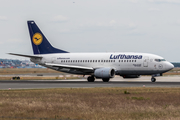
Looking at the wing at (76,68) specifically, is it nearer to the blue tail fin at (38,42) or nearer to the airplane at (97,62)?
the airplane at (97,62)

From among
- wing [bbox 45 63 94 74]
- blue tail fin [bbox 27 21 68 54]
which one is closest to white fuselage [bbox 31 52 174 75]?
wing [bbox 45 63 94 74]

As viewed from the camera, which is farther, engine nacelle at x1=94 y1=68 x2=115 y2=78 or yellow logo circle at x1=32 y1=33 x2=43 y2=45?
yellow logo circle at x1=32 y1=33 x2=43 y2=45

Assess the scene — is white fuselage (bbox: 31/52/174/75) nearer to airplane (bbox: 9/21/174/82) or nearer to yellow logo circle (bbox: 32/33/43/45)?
airplane (bbox: 9/21/174/82)

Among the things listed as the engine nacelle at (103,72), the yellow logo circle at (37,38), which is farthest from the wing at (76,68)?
the yellow logo circle at (37,38)

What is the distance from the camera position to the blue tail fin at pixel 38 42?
193 feet

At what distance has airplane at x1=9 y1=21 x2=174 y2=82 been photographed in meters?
49.6

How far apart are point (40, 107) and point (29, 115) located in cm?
288

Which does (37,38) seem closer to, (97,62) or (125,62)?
(97,62)

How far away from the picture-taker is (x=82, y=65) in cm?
5534

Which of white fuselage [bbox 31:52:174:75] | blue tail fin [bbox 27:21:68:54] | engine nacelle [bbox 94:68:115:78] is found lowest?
engine nacelle [bbox 94:68:115:78]

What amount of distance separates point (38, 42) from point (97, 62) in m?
12.6

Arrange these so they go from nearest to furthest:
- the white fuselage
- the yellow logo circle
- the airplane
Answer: the white fuselage → the airplane → the yellow logo circle

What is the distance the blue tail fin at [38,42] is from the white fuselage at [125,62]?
4.93 meters

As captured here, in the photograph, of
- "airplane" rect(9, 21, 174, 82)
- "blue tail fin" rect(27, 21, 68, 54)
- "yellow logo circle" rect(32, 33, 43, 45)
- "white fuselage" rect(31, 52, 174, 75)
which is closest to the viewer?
"white fuselage" rect(31, 52, 174, 75)
